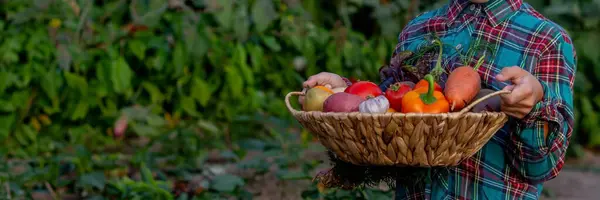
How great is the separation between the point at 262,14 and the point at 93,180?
162 cm

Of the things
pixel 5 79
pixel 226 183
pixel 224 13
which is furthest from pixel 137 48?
pixel 226 183

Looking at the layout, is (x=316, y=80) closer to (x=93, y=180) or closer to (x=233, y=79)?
(x=93, y=180)

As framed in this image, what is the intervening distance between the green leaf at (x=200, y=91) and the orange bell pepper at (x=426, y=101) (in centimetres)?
363

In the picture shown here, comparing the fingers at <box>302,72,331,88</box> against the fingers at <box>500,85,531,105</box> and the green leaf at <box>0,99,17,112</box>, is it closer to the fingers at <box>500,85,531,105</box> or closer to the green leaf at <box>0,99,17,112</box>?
the fingers at <box>500,85,531,105</box>

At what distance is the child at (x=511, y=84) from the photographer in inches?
87.1

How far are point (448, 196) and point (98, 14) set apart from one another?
11.6 ft

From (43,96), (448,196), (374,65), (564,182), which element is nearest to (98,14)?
(43,96)

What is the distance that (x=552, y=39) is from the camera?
7.48 ft

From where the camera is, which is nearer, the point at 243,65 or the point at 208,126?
the point at 208,126

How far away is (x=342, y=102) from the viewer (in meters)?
2.15

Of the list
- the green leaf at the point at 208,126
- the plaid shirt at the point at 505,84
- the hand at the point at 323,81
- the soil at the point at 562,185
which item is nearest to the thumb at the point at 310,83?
the hand at the point at 323,81

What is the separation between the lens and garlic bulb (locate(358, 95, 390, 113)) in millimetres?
2083

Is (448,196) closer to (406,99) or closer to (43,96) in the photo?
(406,99)

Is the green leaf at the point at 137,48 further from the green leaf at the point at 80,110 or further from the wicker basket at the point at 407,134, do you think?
the wicker basket at the point at 407,134
